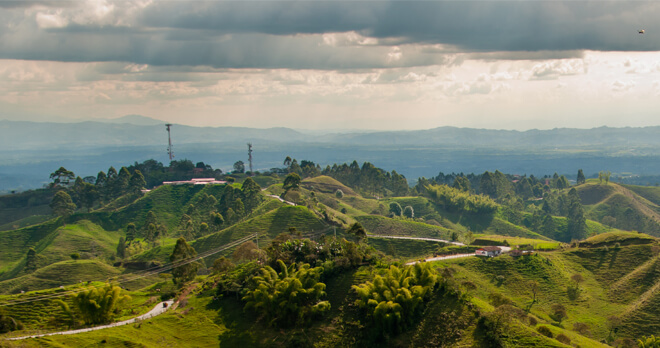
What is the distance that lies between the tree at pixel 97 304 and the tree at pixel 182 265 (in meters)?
16.8

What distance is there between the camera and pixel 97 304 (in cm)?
5962

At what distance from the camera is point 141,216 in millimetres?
158375

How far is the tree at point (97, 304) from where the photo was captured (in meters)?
59.6

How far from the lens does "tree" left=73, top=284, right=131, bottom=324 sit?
196 feet

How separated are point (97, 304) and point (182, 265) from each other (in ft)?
64.3

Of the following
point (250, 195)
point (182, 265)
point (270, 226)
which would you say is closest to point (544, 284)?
point (270, 226)

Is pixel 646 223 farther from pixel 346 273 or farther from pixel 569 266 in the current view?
pixel 346 273

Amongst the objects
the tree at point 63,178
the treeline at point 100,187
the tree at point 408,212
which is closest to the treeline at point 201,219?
the treeline at point 100,187

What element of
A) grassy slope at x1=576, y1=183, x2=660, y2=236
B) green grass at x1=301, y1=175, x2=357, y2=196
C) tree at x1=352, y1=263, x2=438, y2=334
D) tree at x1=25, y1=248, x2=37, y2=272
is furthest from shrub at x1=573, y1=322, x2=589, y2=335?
grassy slope at x1=576, y1=183, x2=660, y2=236

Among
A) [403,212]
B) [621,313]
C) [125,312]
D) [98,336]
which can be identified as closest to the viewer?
[98,336]

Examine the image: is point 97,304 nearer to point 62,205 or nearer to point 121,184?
point 62,205

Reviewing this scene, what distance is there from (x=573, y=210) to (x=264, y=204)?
111 meters

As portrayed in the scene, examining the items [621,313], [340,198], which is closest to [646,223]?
[340,198]

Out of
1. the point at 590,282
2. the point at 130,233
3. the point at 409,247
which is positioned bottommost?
the point at 590,282
